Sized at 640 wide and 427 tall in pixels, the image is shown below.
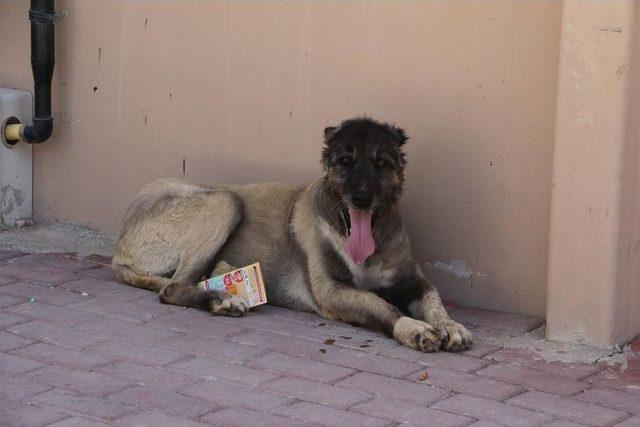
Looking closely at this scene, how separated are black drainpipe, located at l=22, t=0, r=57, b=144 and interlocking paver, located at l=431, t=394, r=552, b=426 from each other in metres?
3.72

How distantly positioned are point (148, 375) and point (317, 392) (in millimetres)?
725

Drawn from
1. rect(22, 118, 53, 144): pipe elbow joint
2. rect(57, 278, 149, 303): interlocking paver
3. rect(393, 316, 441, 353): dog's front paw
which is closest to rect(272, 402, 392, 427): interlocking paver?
rect(393, 316, 441, 353): dog's front paw

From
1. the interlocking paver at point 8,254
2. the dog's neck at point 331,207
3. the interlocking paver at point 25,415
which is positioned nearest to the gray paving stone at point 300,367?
the dog's neck at point 331,207

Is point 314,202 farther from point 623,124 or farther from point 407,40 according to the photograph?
point 623,124

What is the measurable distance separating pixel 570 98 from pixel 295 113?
178cm

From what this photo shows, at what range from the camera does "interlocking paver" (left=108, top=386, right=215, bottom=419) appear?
15.6 feet

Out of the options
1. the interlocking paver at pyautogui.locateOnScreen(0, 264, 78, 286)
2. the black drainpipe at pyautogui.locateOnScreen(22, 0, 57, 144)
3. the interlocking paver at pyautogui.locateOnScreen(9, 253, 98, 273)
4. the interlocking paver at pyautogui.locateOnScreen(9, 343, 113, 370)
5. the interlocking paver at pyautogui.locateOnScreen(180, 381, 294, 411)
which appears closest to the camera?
the interlocking paver at pyautogui.locateOnScreen(180, 381, 294, 411)

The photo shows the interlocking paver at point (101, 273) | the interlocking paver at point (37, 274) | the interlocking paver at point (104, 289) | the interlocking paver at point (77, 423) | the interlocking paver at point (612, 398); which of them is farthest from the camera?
the interlocking paver at point (101, 273)

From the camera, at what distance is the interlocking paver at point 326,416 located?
466 cm

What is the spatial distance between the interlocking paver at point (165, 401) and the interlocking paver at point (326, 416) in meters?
0.30

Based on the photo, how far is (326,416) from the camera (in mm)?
4727

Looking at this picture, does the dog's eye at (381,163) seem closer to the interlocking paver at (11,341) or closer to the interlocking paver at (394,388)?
the interlocking paver at (394,388)

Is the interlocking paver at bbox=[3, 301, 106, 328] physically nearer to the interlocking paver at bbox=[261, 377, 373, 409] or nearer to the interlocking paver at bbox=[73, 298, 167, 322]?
the interlocking paver at bbox=[73, 298, 167, 322]

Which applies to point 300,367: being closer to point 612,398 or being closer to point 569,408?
point 569,408
